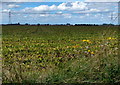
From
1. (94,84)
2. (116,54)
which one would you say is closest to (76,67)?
(94,84)

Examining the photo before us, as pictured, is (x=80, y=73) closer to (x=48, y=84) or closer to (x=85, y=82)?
(x=85, y=82)

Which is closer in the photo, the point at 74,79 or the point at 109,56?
the point at 74,79

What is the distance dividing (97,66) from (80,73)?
39cm

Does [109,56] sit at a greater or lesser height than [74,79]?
greater

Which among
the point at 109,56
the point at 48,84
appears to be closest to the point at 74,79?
the point at 48,84

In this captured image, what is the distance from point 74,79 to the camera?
14.1 feet

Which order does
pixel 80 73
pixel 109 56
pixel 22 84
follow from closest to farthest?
pixel 22 84 < pixel 80 73 < pixel 109 56

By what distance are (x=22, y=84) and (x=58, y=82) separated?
2.14 feet

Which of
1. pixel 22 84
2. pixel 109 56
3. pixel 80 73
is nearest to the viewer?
pixel 22 84

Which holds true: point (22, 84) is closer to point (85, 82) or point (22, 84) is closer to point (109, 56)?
point (85, 82)

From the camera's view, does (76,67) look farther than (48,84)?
Yes

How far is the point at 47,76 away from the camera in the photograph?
4297mm

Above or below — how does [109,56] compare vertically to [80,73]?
A: above

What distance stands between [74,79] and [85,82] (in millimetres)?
214
